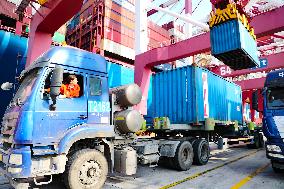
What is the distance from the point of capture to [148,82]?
1927cm

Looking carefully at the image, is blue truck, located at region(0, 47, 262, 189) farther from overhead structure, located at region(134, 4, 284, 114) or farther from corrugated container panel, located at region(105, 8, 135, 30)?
corrugated container panel, located at region(105, 8, 135, 30)

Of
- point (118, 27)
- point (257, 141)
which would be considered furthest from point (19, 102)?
point (118, 27)

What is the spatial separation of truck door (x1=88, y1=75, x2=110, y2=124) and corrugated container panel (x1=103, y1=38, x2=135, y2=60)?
2654cm

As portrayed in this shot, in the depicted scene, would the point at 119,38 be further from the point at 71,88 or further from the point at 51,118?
the point at 51,118

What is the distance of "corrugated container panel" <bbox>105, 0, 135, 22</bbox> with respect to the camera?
33344mm

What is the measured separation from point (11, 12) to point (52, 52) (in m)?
23.6

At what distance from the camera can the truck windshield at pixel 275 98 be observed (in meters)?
6.66

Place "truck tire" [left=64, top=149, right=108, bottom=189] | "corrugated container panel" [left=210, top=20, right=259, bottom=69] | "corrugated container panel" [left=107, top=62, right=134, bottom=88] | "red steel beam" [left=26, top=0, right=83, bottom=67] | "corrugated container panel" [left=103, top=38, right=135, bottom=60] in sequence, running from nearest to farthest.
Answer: "truck tire" [left=64, top=149, right=108, bottom=189]
"corrugated container panel" [left=210, top=20, right=259, bottom=69]
"red steel beam" [left=26, top=0, right=83, bottom=67]
"corrugated container panel" [left=107, top=62, right=134, bottom=88]
"corrugated container panel" [left=103, top=38, right=135, bottom=60]

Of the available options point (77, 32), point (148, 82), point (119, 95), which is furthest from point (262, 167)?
point (77, 32)

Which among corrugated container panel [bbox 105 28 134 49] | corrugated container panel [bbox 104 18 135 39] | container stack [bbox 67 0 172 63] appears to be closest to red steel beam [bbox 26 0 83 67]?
container stack [bbox 67 0 172 63]

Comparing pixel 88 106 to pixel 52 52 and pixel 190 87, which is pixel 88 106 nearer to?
pixel 52 52

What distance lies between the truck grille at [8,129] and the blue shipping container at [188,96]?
5.48m

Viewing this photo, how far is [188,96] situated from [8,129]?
18.6 feet

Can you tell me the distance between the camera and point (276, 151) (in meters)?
6.27
